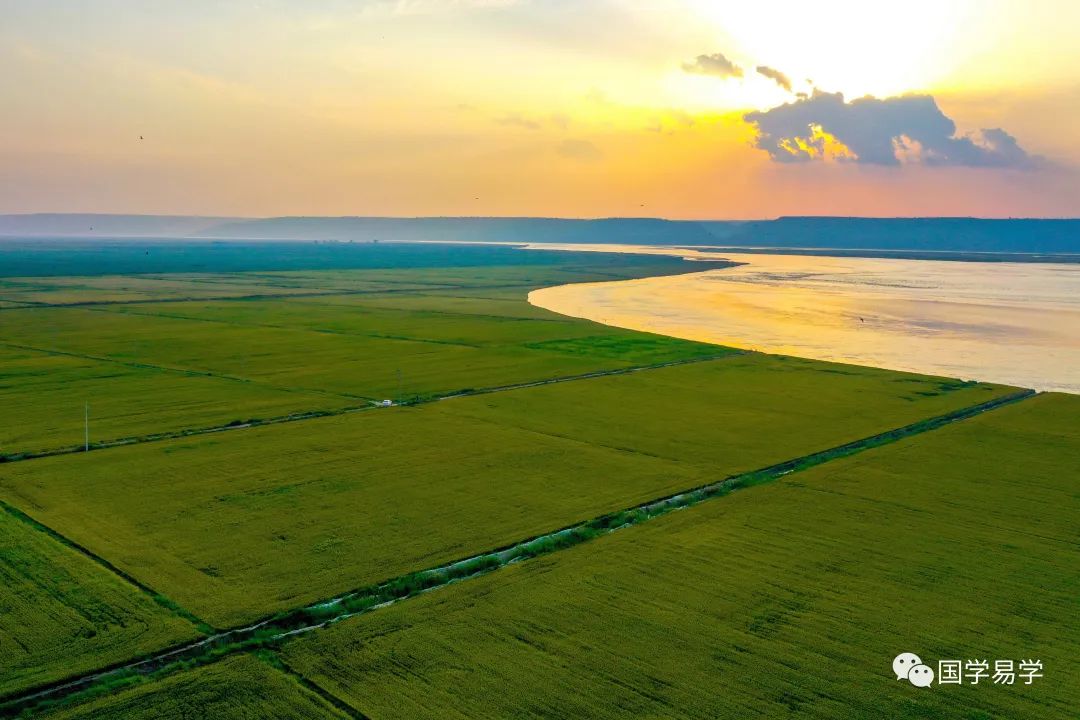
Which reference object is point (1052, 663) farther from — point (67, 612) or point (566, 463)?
point (67, 612)

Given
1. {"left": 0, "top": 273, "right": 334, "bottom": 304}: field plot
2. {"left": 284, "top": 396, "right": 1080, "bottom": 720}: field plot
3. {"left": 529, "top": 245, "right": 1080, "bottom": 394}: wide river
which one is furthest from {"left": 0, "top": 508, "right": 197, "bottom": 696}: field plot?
{"left": 0, "top": 273, "right": 334, "bottom": 304}: field plot

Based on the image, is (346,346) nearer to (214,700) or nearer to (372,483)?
(372,483)

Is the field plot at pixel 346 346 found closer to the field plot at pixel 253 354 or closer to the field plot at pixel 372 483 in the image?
the field plot at pixel 253 354

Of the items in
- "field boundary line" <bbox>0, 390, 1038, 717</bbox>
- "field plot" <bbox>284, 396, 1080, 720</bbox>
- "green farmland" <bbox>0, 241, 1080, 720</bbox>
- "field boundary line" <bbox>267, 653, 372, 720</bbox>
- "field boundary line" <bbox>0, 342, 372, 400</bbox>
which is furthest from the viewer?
"field boundary line" <bbox>0, 342, 372, 400</bbox>

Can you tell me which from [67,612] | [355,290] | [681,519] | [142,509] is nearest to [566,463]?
[681,519]

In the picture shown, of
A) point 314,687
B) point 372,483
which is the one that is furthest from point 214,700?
point 372,483

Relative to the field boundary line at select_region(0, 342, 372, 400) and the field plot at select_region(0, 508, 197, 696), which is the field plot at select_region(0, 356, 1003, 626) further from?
the field boundary line at select_region(0, 342, 372, 400)

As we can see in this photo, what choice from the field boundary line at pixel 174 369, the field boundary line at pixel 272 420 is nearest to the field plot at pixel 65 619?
the field boundary line at pixel 272 420
